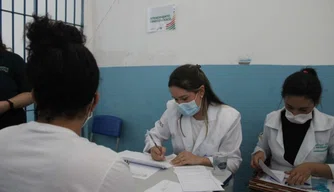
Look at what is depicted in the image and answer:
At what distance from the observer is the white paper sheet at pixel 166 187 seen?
1.10 meters

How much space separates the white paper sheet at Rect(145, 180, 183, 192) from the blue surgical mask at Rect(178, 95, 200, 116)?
1.82 feet

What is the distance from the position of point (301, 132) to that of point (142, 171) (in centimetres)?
95

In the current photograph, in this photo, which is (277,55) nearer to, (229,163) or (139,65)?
(229,163)

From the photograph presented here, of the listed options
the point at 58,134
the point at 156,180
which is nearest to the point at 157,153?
the point at 156,180

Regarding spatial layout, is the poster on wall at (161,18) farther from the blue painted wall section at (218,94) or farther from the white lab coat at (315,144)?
the white lab coat at (315,144)

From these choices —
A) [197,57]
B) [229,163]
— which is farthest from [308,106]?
[197,57]

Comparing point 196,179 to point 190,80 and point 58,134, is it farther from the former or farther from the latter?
point 58,134

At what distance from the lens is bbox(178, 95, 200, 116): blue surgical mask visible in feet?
5.30

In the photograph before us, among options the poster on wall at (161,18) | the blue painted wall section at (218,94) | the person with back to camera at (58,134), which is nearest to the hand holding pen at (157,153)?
the blue painted wall section at (218,94)

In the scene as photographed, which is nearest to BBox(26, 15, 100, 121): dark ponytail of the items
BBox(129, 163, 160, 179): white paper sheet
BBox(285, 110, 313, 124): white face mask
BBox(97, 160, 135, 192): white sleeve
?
BBox(97, 160, 135, 192): white sleeve

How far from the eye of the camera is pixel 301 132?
153 cm

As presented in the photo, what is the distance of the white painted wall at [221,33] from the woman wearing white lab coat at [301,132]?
0.46 meters

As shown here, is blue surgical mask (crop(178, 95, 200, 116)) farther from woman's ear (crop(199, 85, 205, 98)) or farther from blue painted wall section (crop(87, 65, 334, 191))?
blue painted wall section (crop(87, 65, 334, 191))

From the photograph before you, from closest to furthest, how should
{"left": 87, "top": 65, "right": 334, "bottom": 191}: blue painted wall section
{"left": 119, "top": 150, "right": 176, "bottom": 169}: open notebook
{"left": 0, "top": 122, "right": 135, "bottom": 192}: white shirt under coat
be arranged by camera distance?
{"left": 0, "top": 122, "right": 135, "bottom": 192}: white shirt under coat → {"left": 119, "top": 150, "right": 176, "bottom": 169}: open notebook → {"left": 87, "top": 65, "right": 334, "bottom": 191}: blue painted wall section
